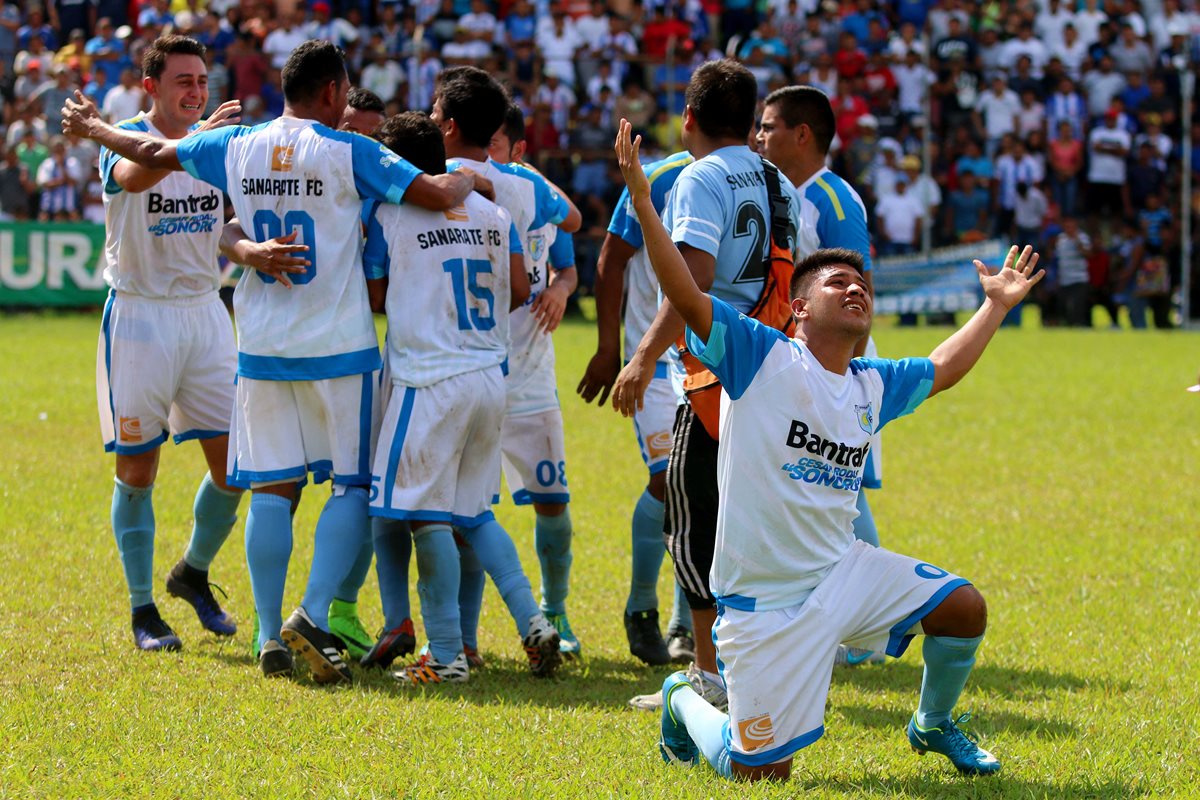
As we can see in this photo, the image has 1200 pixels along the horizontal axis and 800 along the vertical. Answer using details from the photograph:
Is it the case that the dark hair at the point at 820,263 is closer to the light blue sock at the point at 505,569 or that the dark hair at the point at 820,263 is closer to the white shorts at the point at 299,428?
the light blue sock at the point at 505,569

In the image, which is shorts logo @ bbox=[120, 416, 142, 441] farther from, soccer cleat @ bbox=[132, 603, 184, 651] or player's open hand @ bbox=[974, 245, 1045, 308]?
player's open hand @ bbox=[974, 245, 1045, 308]

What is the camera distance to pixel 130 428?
6.52 metres

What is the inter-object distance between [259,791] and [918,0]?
25.0 metres

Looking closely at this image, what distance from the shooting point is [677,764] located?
479cm

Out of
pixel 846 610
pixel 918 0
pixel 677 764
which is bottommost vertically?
pixel 677 764

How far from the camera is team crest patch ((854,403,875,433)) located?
4.76m

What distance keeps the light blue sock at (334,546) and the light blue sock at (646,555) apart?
1211mm

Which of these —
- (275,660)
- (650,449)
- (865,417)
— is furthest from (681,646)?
(865,417)

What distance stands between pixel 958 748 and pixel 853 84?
70.5ft

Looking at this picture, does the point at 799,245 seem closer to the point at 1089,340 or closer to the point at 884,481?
the point at 884,481

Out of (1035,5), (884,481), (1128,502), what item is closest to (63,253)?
(884,481)

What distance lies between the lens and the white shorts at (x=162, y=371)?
21.4 ft

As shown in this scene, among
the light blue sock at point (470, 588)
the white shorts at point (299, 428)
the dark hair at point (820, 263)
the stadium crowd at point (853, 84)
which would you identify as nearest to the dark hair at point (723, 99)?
the dark hair at point (820, 263)

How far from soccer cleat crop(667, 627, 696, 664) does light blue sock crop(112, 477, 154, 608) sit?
225 cm
